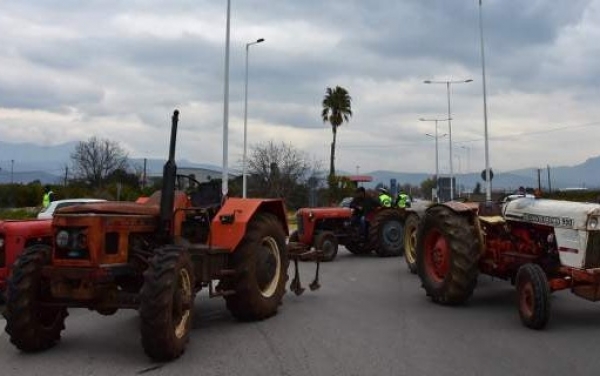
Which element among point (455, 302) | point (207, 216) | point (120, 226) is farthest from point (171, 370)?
point (455, 302)

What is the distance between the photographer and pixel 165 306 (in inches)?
259

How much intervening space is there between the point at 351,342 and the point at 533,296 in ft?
7.61

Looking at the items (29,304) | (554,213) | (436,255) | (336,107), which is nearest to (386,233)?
(436,255)

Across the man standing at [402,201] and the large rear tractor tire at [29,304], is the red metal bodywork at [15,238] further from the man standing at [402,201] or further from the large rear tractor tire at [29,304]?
the man standing at [402,201]

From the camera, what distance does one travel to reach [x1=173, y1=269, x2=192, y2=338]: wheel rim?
7039mm

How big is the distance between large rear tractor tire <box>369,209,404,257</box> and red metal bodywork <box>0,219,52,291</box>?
9.56 m

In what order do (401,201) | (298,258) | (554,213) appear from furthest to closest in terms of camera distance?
(401,201) < (298,258) < (554,213)

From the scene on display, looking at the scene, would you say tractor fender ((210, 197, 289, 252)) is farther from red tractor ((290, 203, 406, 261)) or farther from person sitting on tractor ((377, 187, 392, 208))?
person sitting on tractor ((377, 187, 392, 208))

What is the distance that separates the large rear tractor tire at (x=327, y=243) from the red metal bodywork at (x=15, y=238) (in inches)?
318

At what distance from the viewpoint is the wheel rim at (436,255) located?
1051 cm

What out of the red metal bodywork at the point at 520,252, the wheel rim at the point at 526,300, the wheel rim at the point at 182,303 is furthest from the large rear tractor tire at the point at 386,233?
the wheel rim at the point at 182,303

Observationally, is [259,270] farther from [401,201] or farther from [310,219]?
[401,201]

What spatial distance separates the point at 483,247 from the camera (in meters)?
10.1

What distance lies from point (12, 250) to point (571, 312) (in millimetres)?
7945
